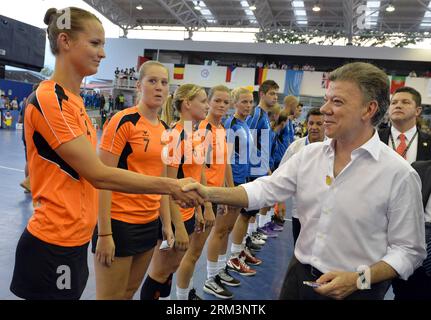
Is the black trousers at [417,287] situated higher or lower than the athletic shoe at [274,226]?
higher

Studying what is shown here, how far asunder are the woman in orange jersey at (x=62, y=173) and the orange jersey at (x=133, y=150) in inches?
13.6

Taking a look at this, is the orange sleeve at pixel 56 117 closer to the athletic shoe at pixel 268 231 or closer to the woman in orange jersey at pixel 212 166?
the woman in orange jersey at pixel 212 166

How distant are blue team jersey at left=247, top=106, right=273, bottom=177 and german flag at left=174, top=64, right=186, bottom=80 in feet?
52.0

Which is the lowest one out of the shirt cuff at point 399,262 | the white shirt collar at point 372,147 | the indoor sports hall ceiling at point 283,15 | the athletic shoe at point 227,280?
the athletic shoe at point 227,280

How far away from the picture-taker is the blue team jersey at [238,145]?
3697 mm

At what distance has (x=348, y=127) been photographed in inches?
58.7

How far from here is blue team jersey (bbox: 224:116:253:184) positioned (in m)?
3.70

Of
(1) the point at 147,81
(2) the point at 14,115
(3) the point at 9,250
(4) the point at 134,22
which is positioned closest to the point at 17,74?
(4) the point at 134,22

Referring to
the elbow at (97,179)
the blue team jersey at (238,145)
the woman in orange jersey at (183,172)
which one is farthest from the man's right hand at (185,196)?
the blue team jersey at (238,145)

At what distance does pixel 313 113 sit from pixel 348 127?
201 centimetres

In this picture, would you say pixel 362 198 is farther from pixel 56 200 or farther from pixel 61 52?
pixel 61 52

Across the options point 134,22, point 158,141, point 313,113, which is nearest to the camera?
point 158,141

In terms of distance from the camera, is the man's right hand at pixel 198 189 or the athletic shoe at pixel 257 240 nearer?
the man's right hand at pixel 198 189

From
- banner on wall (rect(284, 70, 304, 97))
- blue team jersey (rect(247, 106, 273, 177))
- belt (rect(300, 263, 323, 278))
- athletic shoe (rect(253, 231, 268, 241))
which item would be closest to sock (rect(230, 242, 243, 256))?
blue team jersey (rect(247, 106, 273, 177))
